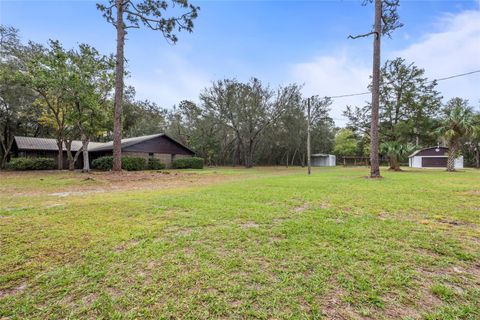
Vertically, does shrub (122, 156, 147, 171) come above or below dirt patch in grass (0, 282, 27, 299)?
above

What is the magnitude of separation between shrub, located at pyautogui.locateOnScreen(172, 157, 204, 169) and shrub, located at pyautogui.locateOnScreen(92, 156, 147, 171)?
3969mm

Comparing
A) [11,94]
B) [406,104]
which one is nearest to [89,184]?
[11,94]

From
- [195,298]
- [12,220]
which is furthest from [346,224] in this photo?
[12,220]

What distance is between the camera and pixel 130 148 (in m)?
20.0

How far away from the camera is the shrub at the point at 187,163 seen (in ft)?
76.0

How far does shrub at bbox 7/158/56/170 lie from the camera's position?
18328 mm

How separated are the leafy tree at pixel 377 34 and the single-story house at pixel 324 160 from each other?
25013 millimetres

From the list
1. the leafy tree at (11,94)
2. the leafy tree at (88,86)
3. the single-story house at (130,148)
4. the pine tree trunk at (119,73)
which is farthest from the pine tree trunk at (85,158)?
the leafy tree at (11,94)

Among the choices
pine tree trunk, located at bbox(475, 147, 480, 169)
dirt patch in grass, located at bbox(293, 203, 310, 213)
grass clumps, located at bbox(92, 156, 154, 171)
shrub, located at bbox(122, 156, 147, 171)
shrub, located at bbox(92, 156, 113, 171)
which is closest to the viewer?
dirt patch in grass, located at bbox(293, 203, 310, 213)

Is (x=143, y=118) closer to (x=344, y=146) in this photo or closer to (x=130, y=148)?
(x=130, y=148)

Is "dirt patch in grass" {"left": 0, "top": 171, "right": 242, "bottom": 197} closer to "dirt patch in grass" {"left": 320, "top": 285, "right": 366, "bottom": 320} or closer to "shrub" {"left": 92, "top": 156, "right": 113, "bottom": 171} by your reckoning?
"shrub" {"left": 92, "top": 156, "right": 113, "bottom": 171}

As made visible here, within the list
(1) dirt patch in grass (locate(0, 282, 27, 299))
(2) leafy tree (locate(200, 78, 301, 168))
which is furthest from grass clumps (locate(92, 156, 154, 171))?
(1) dirt patch in grass (locate(0, 282, 27, 299))

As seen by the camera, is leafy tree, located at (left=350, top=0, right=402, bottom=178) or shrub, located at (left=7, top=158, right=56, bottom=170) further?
shrub, located at (left=7, top=158, right=56, bottom=170)

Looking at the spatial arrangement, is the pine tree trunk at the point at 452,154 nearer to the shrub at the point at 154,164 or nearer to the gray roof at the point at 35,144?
the shrub at the point at 154,164
